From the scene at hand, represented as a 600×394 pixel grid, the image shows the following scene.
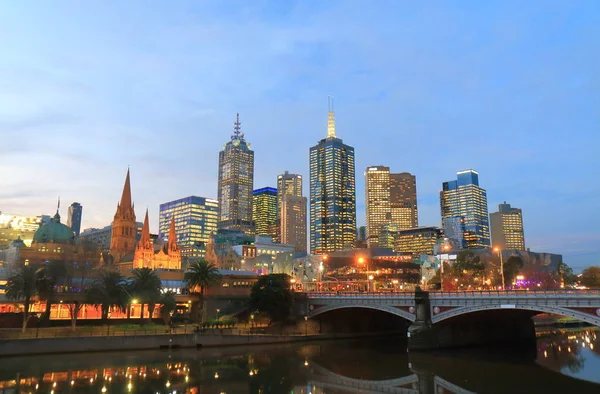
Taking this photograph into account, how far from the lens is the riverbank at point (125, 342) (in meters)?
64.5

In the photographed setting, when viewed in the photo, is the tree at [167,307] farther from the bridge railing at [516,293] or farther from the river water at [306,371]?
the bridge railing at [516,293]

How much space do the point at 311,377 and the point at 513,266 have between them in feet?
340

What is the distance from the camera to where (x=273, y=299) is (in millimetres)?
91812

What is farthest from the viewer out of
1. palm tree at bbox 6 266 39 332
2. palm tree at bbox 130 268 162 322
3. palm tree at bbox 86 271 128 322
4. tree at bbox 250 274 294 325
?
tree at bbox 250 274 294 325

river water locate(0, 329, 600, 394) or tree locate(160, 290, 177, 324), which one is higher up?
tree locate(160, 290, 177, 324)

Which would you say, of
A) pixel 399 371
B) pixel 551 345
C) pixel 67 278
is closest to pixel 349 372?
pixel 399 371

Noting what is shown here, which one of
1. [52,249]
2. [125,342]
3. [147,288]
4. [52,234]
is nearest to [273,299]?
[147,288]

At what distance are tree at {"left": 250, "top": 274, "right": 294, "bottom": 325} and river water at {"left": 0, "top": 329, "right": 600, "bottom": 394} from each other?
→ 536 inches

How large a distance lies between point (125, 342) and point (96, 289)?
49.3ft

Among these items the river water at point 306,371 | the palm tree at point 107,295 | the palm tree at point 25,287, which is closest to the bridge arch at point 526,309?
the river water at point 306,371

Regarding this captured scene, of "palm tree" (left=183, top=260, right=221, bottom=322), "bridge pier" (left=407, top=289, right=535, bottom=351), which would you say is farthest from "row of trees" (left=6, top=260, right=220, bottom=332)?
"bridge pier" (left=407, top=289, right=535, bottom=351)

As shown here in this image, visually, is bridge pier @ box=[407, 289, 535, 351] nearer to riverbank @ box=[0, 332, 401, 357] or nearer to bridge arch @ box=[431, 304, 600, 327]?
bridge arch @ box=[431, 304, 600, 327]

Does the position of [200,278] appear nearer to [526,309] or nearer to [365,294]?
[365,294]

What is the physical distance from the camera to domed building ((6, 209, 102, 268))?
153m
